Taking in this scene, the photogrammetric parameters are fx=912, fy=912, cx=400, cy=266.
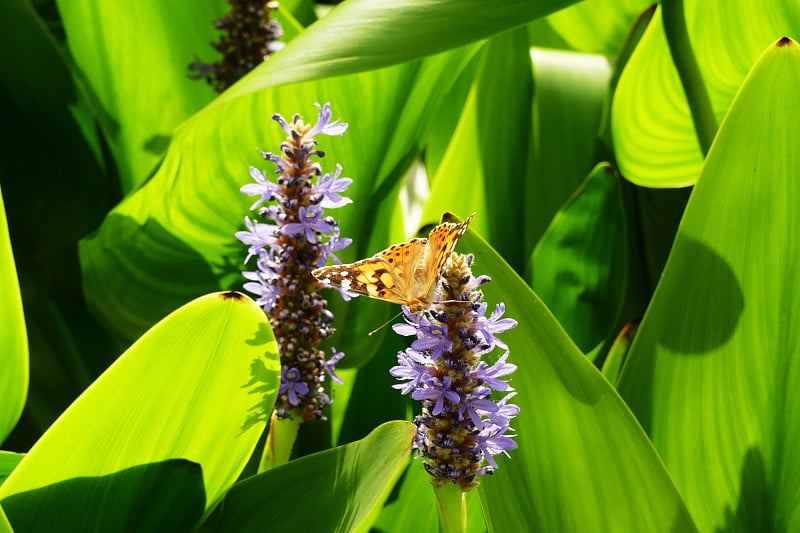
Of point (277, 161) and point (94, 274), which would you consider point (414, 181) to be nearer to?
point (94, 274)

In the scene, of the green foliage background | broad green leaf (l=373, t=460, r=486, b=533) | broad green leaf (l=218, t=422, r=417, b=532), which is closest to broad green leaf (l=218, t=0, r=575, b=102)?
the green foliage background

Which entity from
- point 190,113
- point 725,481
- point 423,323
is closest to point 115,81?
point 190,113

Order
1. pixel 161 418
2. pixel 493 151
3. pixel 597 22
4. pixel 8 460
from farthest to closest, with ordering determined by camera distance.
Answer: pixel 597 22
pixel 493 151
pixel 8 460
pixel 161 418

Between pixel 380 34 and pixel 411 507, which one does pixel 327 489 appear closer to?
pixel 411 507

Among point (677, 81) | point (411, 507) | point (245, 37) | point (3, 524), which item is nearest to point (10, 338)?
point (3, 524)

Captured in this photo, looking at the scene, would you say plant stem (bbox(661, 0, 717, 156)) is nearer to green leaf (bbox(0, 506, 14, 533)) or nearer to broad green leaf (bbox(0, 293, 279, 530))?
broad green leaf (bbox(0, 293, 279, 530))

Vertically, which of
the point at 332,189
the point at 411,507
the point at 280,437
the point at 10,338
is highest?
the point at 332,189

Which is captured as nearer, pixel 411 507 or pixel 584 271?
pixel 411 507

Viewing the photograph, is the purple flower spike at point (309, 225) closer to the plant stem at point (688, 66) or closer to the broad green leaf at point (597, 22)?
the plant stem at point (688, 66)
